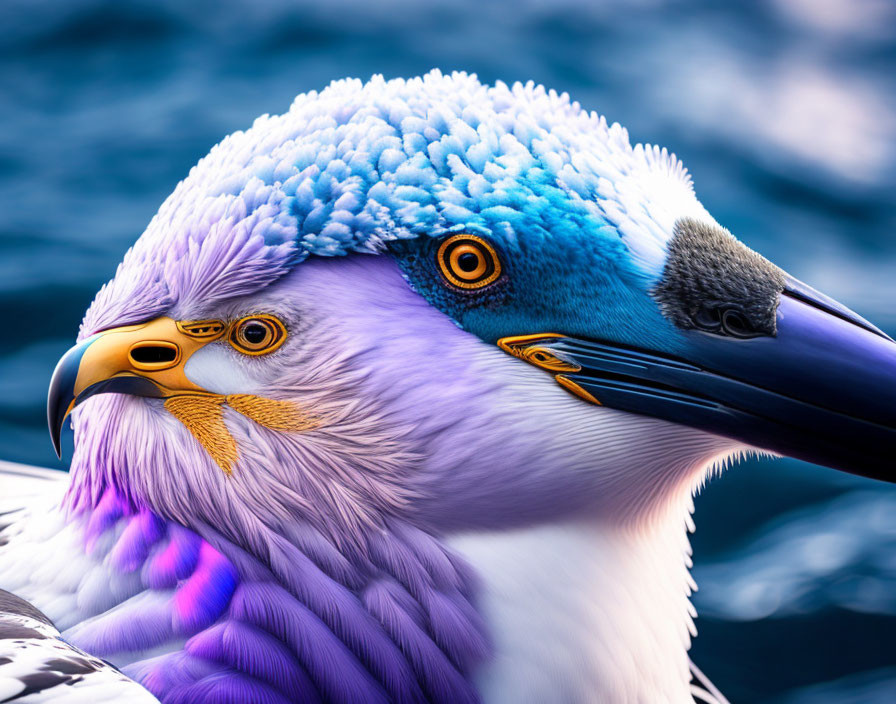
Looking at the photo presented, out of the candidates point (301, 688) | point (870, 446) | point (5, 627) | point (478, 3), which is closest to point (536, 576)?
point (301, 688)

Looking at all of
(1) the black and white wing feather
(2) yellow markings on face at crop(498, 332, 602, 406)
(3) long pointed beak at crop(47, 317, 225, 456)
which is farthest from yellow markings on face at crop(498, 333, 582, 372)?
(1) the black and white wing feather

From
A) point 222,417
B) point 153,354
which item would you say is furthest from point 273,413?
point 153,354

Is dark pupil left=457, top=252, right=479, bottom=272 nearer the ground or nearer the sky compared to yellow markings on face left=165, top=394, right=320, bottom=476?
nearer the sky

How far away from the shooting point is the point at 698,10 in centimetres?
427

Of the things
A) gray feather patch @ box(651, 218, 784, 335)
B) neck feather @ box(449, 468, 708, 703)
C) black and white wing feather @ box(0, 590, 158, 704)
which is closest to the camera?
black and white wing feather @ box(0, 590, 158, 704)

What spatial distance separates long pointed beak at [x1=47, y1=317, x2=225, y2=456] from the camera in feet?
4.81

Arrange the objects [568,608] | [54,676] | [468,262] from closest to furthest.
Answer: [54,676], [468,262], [568,608]

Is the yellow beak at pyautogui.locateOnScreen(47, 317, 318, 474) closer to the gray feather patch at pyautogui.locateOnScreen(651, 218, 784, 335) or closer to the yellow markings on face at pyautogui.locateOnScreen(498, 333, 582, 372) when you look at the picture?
the yellow markings on face at pyautogui.locateOnScreen(498, 333, 582, 372)

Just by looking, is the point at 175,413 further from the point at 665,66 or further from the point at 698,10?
the point at 698,10

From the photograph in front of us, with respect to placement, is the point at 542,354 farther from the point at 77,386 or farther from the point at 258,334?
the point at 77,386

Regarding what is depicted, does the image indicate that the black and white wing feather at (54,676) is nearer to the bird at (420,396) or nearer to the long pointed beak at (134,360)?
the bird at (420,396)

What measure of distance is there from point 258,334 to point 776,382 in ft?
2.23

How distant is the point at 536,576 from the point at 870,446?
1.55ft

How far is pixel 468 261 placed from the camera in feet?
4.66
